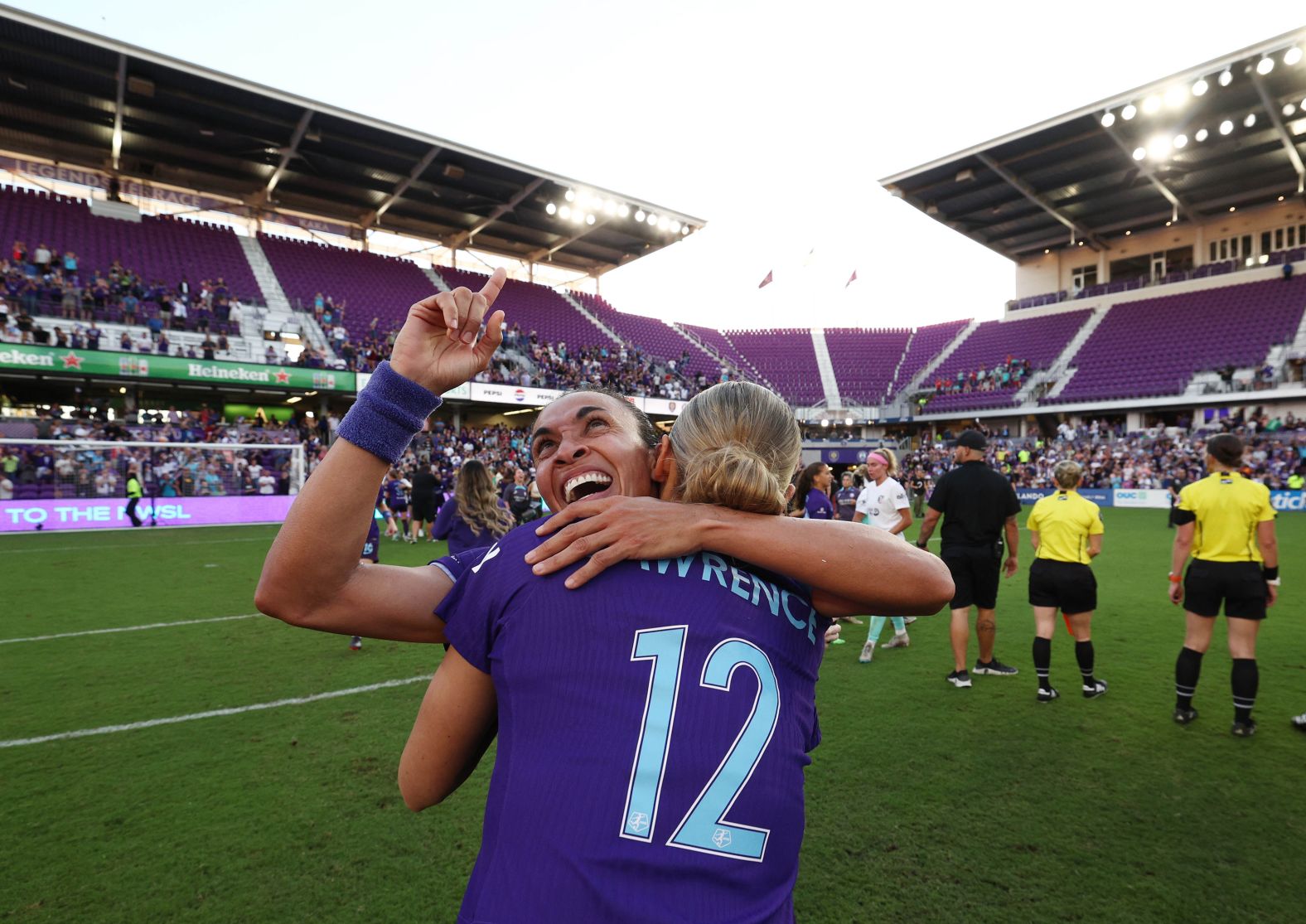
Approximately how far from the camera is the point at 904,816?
376 centimetres

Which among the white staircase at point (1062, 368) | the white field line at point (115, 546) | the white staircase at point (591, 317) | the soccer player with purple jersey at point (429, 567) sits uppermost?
the white staircase at point (591, 317)

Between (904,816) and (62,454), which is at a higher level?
(62,454)

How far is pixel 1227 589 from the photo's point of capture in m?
4.98

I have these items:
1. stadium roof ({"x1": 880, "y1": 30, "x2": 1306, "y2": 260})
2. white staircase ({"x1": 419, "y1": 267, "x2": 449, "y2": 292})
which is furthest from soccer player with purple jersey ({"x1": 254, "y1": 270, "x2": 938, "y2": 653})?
white staircase ({"x1": 419, "y1": 267, "x2": 449, "y2": 292})

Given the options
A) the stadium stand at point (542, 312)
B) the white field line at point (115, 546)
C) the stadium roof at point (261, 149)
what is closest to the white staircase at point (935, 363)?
the stadium roof at point (261, 149)

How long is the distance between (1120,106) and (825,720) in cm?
3216

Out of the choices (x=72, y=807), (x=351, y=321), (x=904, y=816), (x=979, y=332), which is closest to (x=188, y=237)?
(x=351, y=321)

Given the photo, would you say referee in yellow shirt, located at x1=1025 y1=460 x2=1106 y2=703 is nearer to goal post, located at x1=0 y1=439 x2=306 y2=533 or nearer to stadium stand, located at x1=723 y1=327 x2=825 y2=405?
goal post, located at x1=0 y1=439 x2=306 y2=533

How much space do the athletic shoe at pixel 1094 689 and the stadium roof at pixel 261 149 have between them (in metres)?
29.3

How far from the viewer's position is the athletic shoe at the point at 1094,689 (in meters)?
5.71

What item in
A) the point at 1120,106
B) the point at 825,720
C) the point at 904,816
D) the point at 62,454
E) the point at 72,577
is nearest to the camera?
the point at 904,816

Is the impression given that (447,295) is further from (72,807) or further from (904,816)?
(72,807)

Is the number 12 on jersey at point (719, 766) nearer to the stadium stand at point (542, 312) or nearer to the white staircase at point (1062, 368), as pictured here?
the stadium stand at point (542, 312)

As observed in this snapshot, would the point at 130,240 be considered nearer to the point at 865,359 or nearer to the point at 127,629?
the point at 127,629
